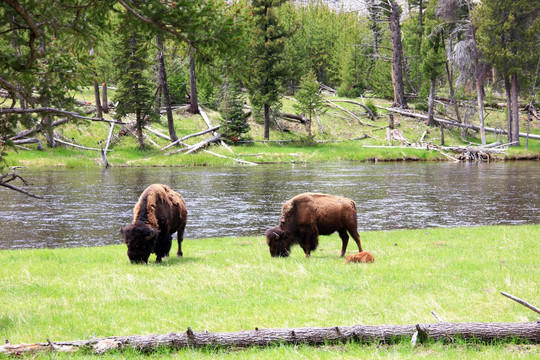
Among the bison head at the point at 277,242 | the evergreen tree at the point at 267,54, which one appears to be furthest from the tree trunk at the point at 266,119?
the bison head at the point at 277,242

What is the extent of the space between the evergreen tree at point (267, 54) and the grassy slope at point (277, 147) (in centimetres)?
409

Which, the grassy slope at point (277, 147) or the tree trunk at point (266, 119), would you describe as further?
the tree trunk at point (266, 119)

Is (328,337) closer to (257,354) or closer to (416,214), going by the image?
(257,354)

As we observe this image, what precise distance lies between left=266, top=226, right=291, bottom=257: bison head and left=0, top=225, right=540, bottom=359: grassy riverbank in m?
0.51

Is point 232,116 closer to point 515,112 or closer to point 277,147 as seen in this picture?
point 277,147

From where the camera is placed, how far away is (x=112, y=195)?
1017 inches

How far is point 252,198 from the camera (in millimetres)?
25312

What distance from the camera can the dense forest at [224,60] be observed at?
911cm

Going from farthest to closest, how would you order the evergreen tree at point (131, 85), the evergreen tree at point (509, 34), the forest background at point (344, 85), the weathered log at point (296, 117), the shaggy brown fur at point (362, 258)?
1. the weathered log at point (296, 117)
2. the evergreen tree at point (509, 34)
3. the forest background at point (344, 85)
4. the evergreen tree at point (131, 85)
5. the shaggy brown fur at point (362, 258)

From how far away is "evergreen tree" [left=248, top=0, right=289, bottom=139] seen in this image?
164ft

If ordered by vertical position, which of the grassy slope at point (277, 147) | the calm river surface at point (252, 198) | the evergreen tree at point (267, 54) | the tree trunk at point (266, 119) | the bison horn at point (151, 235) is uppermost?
the evergreen tree at point (267, 54)

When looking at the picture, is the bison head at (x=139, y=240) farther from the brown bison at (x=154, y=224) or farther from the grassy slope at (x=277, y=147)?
the grassy slope at (x=277, y=147)

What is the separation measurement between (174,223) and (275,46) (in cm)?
4047

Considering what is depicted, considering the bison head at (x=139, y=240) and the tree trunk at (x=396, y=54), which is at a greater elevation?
the tree trunk at (x=396, y=54)
